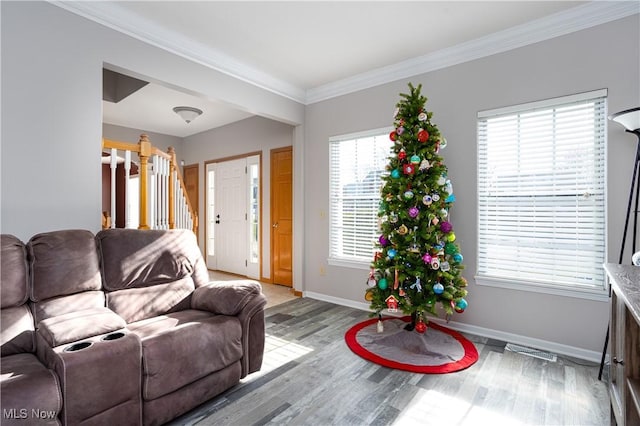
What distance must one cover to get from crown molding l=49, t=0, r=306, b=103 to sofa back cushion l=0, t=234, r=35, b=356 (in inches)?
72.2

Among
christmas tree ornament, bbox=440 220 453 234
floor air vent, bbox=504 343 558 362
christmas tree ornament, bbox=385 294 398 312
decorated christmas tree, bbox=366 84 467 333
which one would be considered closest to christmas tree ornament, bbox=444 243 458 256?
decorated christmas tree, bbox=366 84 467 333

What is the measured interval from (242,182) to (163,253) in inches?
135

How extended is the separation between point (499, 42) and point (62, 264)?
12.9 feet

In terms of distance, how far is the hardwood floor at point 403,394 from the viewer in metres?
1.89

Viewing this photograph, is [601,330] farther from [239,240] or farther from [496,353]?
[239,240]

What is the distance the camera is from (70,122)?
2445 millimetres

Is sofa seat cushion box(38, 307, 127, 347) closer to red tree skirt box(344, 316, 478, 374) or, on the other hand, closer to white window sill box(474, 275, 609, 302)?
red tree skirt box(344, 316, 478, 374)

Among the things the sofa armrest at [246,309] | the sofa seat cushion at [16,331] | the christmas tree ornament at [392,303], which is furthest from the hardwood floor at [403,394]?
the sofa seat cushion at [16,331]

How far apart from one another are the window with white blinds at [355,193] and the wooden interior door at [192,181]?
11.7 ft

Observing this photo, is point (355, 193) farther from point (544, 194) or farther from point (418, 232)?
point (544, 194)

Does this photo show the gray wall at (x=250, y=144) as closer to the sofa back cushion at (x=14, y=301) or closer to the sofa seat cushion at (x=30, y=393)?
the sofa back cushion at (x=14, y=301)

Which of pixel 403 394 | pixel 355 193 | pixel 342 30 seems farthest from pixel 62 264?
pixel 355 193

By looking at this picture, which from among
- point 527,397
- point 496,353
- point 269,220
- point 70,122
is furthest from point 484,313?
point 70,122

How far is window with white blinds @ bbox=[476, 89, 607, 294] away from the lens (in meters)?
2.64
